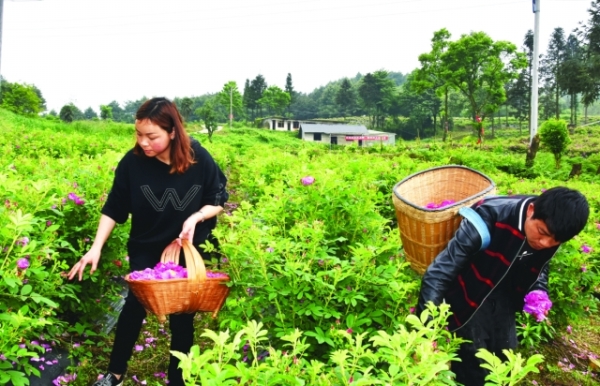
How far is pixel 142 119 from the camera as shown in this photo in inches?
84.4

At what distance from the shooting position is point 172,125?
222 centimetres

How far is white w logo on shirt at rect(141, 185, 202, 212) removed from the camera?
2.27 meters

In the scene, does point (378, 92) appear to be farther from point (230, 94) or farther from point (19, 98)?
point (19, 98)

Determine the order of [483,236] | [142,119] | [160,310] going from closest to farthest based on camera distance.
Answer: [483,236], [160,310], [142,119]

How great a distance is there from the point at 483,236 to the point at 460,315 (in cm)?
41

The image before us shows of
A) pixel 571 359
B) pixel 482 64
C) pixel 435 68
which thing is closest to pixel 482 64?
pixel 482 64

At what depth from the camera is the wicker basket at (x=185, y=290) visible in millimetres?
1963

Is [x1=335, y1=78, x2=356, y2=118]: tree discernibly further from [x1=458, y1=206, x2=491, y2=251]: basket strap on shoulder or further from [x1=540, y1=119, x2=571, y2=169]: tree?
[x1=458, y1=206, x2=491, y2=251]: basket strap on shoulder

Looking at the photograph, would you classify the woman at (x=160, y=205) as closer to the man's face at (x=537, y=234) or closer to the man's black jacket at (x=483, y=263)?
the man's black jacket at (x=483, y=263)

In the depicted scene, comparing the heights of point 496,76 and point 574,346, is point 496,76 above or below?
above

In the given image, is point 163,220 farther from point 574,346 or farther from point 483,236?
point 574,346

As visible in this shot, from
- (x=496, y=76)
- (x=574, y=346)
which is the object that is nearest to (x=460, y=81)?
(x=496, y=76)

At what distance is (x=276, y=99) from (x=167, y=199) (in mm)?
65501

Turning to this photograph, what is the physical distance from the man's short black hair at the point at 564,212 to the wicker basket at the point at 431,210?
49 cm
